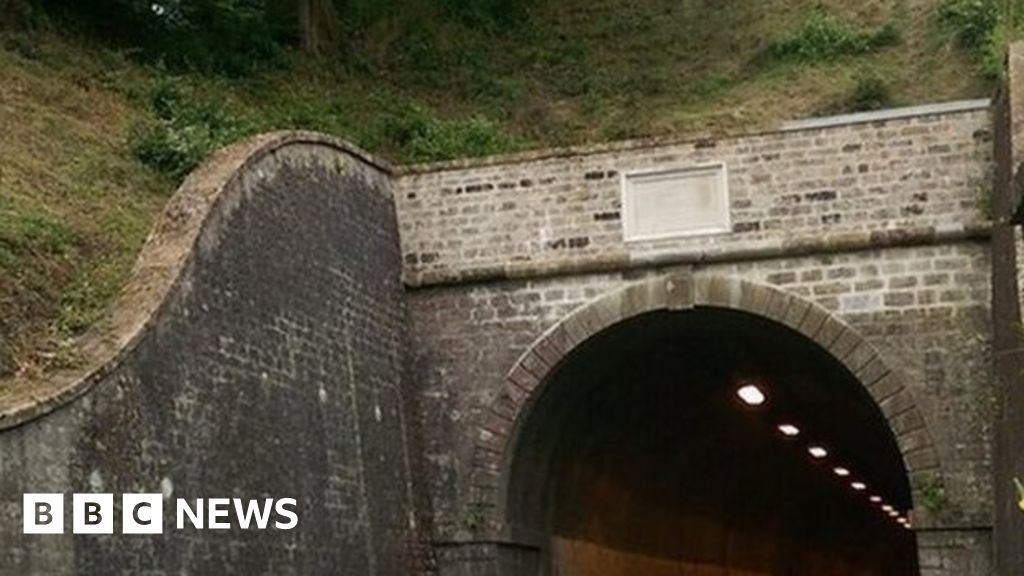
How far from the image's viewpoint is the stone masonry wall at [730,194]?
1439 cm

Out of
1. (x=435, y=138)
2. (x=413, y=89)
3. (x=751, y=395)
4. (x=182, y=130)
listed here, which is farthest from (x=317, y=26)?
(x=751, y=395)

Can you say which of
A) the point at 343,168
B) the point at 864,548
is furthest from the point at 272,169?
the point at 864,548

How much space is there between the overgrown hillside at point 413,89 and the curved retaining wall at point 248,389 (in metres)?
Answer: 0.70

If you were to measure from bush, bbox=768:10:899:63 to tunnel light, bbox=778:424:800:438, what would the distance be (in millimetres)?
6375

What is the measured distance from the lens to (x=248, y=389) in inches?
464

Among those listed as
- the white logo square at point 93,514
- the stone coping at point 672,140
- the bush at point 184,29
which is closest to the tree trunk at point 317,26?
the bush at point 184,29

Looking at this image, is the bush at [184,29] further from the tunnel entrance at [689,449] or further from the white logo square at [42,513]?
the white logo square at [42,513]

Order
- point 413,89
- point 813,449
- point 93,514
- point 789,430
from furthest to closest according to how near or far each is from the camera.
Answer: point 413,89 < point 813,449 < point 789,430 < point 93,514

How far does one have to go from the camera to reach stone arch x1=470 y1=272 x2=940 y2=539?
47.1ft

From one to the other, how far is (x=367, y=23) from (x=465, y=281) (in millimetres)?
11272

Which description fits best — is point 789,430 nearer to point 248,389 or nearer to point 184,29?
point 184,29

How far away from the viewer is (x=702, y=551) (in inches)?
888

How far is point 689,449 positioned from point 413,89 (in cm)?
776

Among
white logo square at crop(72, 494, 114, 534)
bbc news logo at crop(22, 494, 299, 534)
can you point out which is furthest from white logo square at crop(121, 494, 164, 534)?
white logo square at crop(72, 494, 114, 534)
